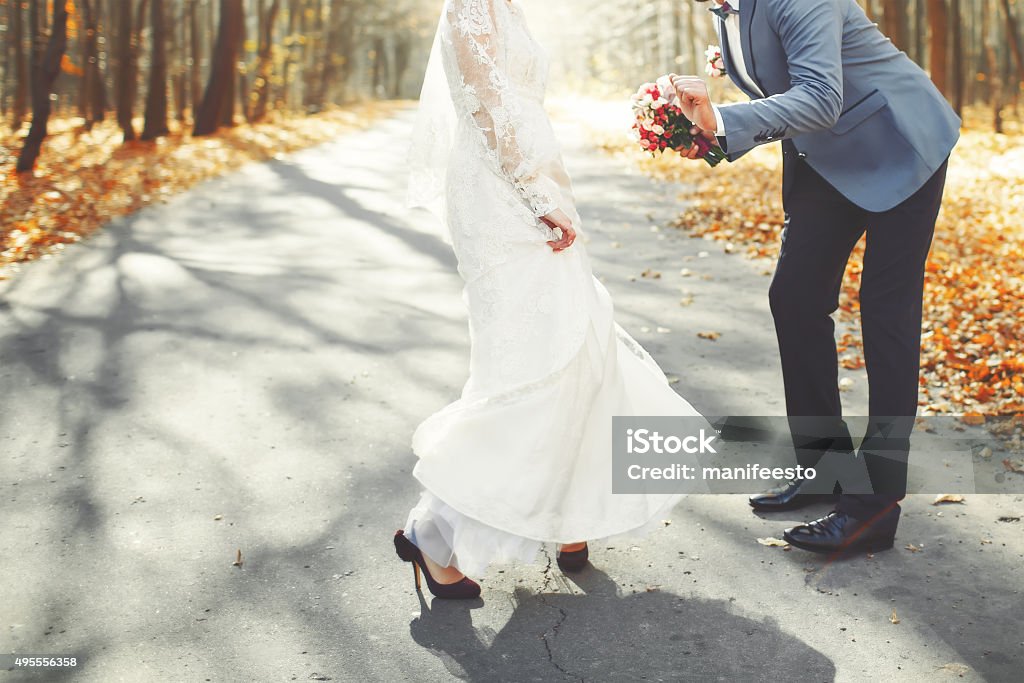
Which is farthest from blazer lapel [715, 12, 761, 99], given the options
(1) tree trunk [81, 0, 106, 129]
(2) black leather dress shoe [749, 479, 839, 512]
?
(1) tree trunk [81, 0, 106, 129]

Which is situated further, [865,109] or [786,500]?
[786,500]

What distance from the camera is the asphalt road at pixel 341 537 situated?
3062 mm

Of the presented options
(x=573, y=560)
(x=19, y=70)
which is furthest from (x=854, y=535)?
(x=19, y=70)

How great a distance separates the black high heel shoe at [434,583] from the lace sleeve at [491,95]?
50.5 inches

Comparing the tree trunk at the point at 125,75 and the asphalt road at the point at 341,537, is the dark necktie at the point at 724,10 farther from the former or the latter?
the tree trunk at the point at 125,75

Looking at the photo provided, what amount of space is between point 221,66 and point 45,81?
7362 millimetres

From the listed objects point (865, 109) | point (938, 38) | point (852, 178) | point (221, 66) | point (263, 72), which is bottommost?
point (263, 72)

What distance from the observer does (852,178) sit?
3576mm

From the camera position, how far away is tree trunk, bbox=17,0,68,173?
13.2 meters

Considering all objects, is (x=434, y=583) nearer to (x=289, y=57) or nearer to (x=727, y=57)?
(x=727, y=57)

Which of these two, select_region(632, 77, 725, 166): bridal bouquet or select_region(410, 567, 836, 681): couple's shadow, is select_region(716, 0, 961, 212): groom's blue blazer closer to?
select_region(632, 77, 725, 166): bridal bouquet

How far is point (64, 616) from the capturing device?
3316 mm

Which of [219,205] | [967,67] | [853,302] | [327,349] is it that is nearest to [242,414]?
[327,349]
